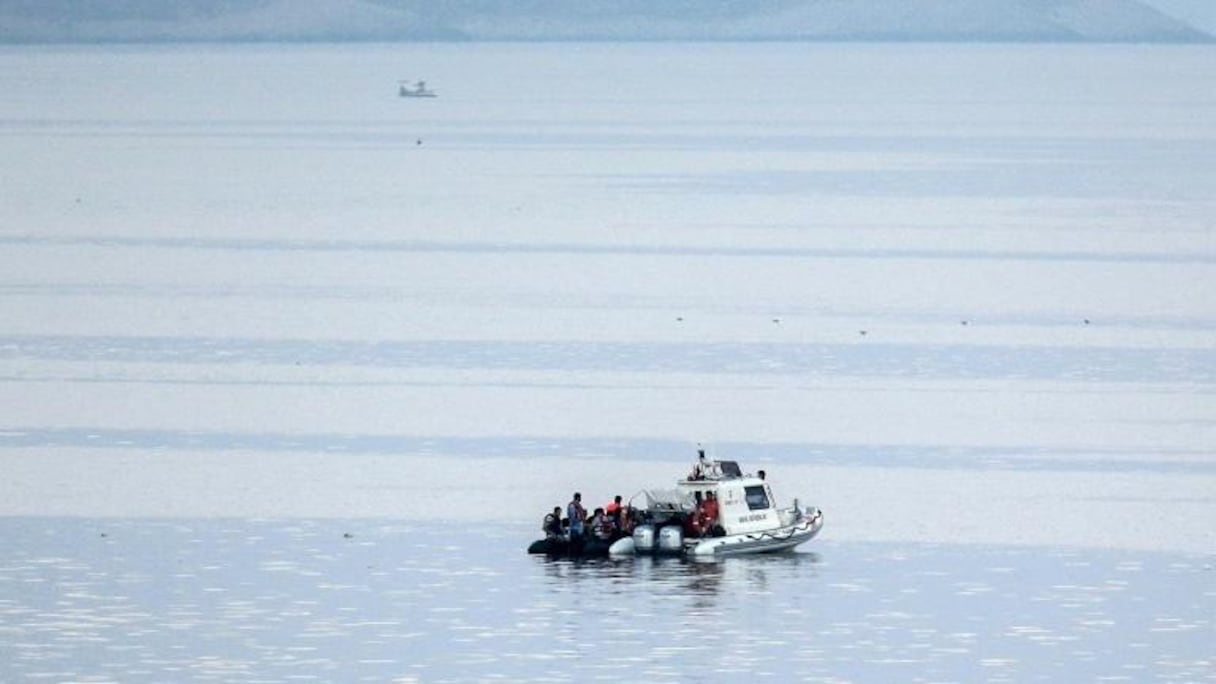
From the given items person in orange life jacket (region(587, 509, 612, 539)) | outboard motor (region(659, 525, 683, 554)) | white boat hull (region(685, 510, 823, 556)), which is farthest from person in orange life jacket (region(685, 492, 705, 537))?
person in orange life jacket (region(587, 509, 612, 539))

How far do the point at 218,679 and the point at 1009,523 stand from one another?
1353cm

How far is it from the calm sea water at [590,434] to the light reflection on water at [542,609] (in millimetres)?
79

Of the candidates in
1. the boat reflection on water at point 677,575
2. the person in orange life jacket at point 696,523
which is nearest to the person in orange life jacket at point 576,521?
the boat reflection on water at point 677,575

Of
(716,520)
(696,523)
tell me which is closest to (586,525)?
(696,523)

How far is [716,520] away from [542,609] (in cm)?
447

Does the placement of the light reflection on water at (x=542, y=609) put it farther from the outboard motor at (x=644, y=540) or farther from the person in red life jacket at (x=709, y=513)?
the person in red life jacket at (x=709, y=513)

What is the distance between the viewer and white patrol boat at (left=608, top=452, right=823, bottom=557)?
42.5 metres

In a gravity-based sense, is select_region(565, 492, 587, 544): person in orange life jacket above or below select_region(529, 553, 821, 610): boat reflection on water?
above

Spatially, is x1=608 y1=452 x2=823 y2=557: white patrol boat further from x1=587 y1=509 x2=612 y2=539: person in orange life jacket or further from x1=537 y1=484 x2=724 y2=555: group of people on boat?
x1=587 y1=509 x2=612 y2=539: person in orange life jacket

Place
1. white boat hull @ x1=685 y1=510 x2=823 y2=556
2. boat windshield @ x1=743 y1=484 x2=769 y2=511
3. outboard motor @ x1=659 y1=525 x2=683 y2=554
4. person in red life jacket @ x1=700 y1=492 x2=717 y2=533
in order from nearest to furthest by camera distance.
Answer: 1. outboard motor @ x1=659 y1=525 x2=683 y2=554
2. white boat hull @ x1=685 y1=510 x2=823 y2=556
3. person in red life jacket @ x1=700 y1=492 x2=717 y2=533
4. boat windshield @ x1=743 y1=484 x2=769 y2=511

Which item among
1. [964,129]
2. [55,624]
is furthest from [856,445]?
[964,129]

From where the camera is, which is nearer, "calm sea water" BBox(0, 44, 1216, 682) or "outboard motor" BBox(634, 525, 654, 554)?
"calm sea water" BBox(0, 44, 1216, 682)

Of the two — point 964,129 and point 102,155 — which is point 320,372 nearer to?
point 102,155

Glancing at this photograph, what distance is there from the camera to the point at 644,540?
42406mm
